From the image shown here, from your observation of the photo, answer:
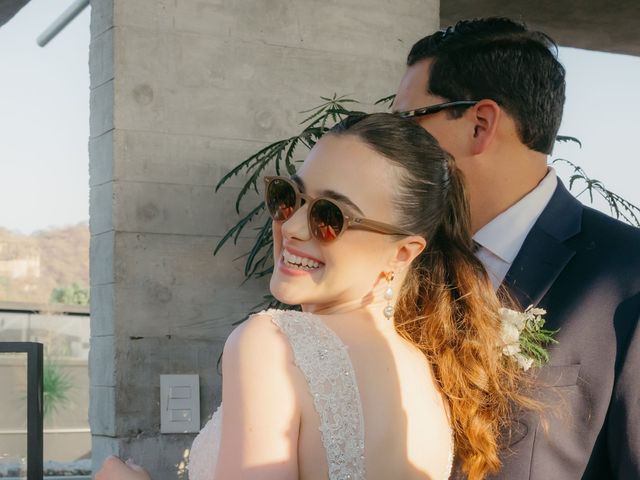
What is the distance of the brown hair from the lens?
60.6 inches

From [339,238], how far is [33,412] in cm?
151

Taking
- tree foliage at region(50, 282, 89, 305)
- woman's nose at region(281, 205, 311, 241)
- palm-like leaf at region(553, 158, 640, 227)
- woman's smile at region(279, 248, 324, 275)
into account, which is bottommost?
tree foliage at region(50, 282, 89, 305)

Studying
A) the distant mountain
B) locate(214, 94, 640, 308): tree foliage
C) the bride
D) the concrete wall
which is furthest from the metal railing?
the distant mountain

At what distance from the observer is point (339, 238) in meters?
1.45

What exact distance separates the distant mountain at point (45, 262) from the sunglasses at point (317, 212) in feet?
152

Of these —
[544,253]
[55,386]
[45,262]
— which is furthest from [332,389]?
[45,262]

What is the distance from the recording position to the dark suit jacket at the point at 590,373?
157 centimetres

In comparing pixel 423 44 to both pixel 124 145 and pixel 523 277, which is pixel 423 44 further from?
pixel 124 145

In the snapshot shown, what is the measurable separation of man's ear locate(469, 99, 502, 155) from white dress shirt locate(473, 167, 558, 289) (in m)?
0.11

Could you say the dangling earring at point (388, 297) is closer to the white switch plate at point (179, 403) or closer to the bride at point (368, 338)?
the bride at point (368, 338)

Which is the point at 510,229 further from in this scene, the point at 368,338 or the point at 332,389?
the point at 332,389

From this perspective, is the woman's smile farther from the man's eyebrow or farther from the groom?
the groom

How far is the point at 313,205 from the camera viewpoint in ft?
4.73

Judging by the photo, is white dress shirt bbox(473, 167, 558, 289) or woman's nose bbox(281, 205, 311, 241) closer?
woman's nose bbox(281, 205, 311, 241)
